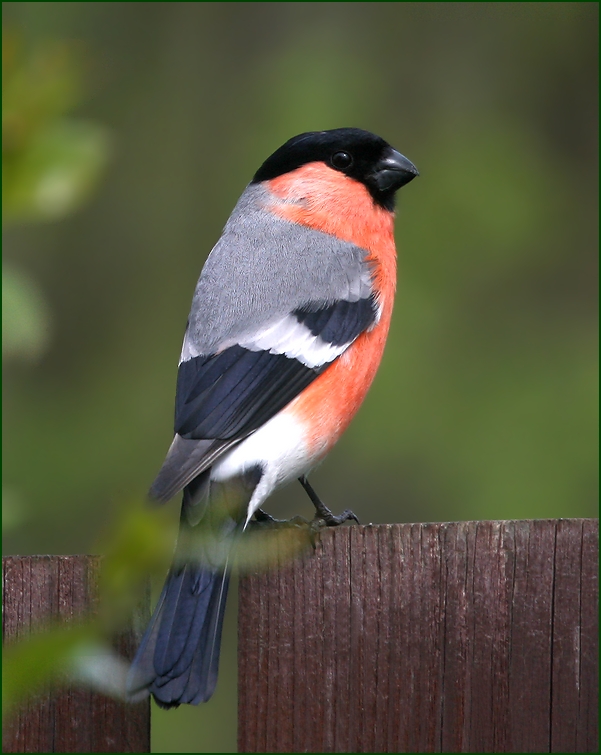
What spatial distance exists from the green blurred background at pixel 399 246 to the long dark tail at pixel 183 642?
8.96 ft

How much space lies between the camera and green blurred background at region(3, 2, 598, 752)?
16.9ft

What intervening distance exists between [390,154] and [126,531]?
315 centimetres

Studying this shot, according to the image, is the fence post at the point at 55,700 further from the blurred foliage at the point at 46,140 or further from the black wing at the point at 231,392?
the blurred foliage at the point at 46,140

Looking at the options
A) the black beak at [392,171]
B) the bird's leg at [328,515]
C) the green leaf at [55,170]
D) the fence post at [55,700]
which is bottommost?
the bird's leg at [328,515]

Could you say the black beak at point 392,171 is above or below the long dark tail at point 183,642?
above

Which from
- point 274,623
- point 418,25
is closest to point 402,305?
point 418,25

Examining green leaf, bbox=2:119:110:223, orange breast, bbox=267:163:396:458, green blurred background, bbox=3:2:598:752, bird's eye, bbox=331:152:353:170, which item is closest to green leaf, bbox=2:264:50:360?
green leaf, bbox=2:119:110:223

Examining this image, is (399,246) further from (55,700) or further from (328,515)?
(55,700)

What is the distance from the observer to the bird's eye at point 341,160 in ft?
11.7

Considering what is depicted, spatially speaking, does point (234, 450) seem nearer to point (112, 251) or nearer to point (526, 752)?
point (526, 752)

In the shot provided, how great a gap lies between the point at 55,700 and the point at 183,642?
0.28 m

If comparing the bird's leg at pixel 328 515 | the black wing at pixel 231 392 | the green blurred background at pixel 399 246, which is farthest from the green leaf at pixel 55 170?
the green blurred background at pixel 399 246

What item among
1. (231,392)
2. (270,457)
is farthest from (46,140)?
(270,457)

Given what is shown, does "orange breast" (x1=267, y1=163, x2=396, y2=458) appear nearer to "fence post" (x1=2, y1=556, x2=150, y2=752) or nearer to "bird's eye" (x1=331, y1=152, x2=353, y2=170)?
"bird's eye" (x1=331, y1=152, x2=353, y2=170)
